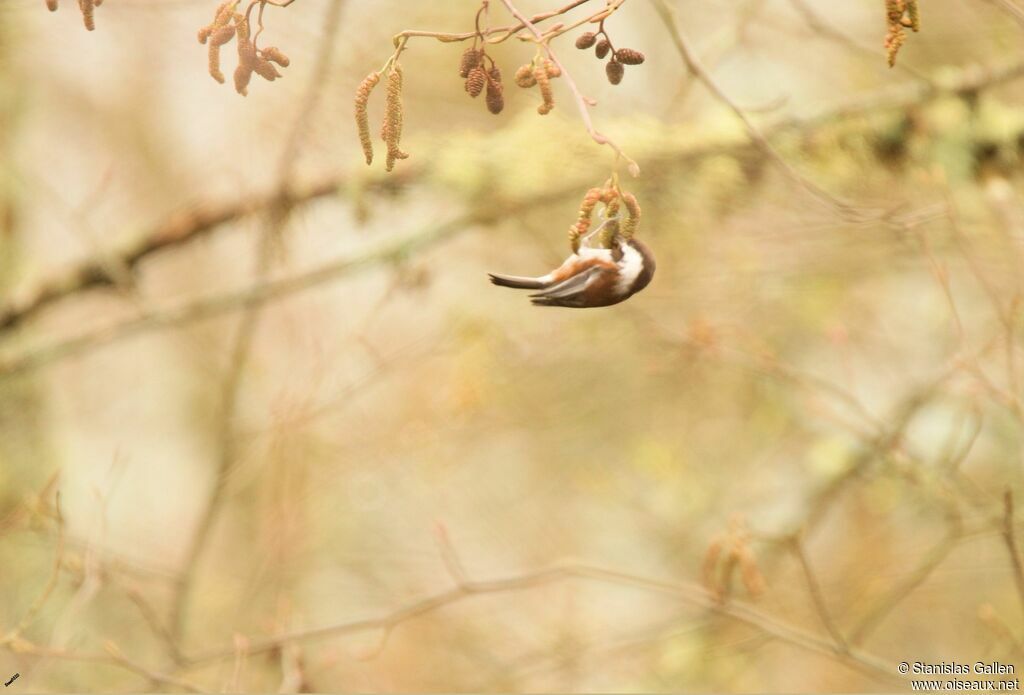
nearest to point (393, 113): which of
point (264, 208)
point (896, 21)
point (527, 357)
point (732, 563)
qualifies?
point (896, 21)

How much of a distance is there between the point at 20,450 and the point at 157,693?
2.13 m

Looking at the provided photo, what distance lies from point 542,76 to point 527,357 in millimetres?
2492

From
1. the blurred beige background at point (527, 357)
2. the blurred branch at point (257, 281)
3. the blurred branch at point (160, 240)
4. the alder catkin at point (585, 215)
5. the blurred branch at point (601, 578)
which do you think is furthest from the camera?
the blurred branch at point (160, 240)

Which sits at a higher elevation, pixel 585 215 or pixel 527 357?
pixel 585 215

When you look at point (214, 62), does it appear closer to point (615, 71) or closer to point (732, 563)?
point (615, 71)

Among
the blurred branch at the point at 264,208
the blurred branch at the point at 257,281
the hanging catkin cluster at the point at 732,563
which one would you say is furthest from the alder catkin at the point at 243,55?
the blurred branch at the point at 264,208

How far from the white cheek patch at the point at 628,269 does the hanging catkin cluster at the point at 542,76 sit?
170 mm

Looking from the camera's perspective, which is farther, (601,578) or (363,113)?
(601,578)

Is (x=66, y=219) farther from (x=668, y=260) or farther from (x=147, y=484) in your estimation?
(x=147, y=484)

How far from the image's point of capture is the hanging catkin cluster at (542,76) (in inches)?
37.1

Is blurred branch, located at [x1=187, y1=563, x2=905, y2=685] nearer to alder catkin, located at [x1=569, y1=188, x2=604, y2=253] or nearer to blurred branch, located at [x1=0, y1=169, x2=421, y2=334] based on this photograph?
alder catkin, located at [x1=569, y1=188, x2=604, y2=253]

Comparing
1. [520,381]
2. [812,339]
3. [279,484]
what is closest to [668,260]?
[520,381]

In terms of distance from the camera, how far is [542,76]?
3.09 ft

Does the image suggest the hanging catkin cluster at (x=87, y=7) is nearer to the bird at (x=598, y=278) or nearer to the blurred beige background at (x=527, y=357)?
the bird at (x=598, y=278)
